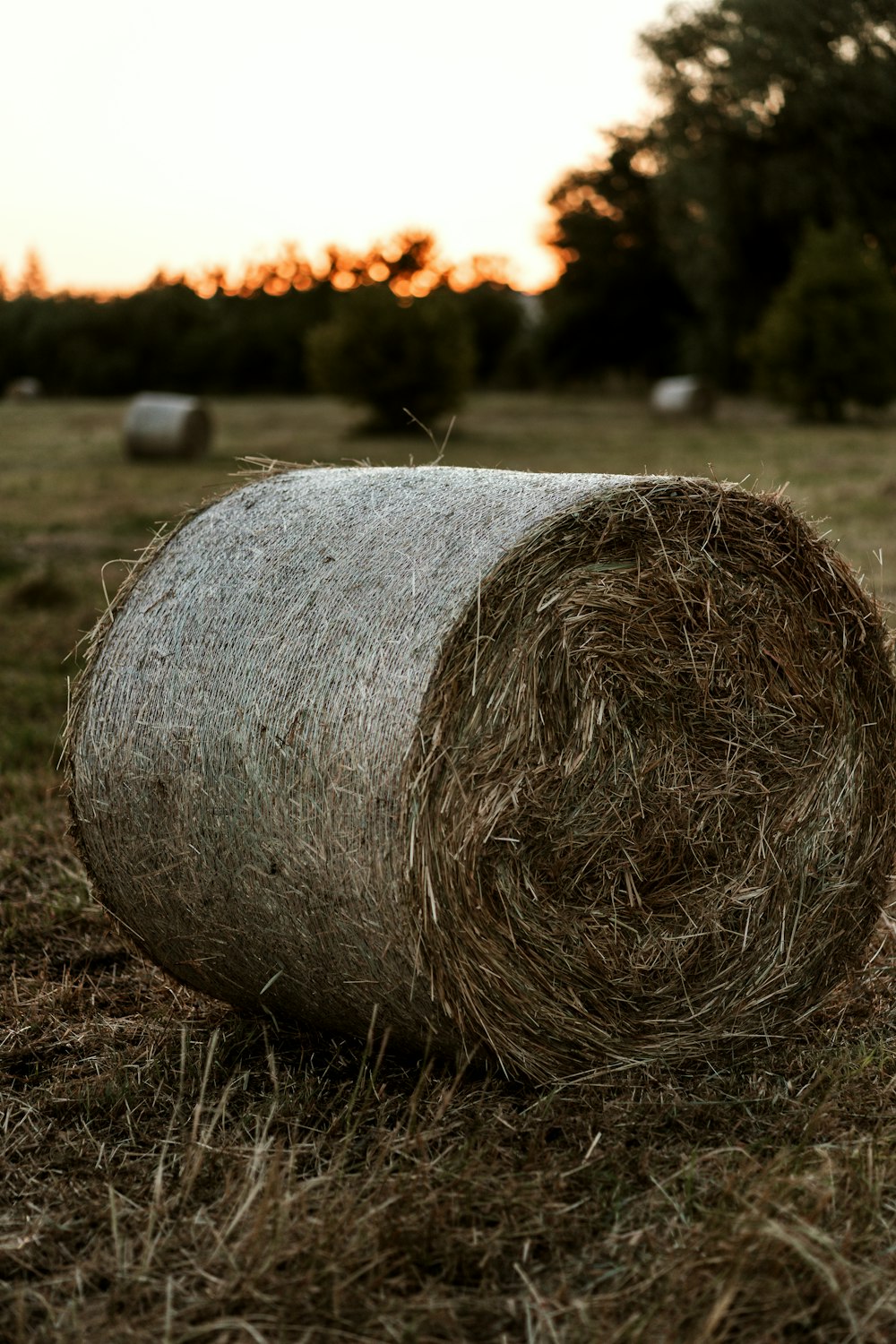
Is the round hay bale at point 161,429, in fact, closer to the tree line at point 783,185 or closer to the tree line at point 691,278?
the tree line at point 691,278

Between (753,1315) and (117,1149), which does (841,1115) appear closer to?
(753,1315)

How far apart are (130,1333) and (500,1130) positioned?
0.98 meters

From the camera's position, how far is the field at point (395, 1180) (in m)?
2.35

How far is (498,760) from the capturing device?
3.07m

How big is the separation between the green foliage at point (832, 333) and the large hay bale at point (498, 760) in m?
26.6

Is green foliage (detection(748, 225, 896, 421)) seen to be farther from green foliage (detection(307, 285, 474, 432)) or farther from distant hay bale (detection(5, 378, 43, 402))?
distant hay bale (detection(5, 378, 43, 402))

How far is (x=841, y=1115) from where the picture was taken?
123 inches

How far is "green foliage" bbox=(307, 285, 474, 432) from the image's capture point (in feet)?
91.9

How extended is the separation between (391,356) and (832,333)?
9.29 meters

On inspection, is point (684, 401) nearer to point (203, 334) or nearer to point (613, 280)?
point (613, 280)

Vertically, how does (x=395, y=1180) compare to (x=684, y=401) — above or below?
below

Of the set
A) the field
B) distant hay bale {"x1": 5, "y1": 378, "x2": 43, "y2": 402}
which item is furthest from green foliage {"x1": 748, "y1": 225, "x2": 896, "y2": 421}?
the field

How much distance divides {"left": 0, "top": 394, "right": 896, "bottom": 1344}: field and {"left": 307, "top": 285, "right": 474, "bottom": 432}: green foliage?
80.0 feet

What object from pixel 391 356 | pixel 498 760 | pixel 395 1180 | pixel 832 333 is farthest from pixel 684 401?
pixel 395 1180
